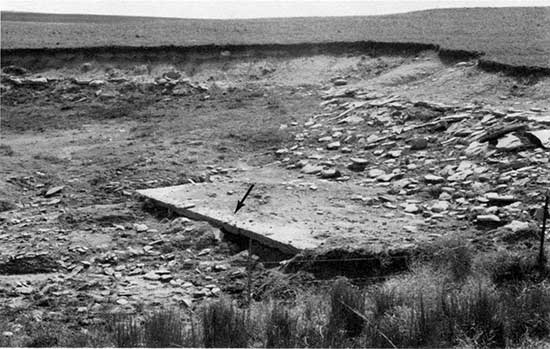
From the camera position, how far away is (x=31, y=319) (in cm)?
736

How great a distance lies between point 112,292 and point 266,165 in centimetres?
459

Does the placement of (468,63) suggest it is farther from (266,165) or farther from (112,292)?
(112,292)

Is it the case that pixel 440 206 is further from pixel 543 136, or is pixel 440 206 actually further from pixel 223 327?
pixel 223 327

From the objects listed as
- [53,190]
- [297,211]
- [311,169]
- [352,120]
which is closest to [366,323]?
[297,211]

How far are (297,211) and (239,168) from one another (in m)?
2.72

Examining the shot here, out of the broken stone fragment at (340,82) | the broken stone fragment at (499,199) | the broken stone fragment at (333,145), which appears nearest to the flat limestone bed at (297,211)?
Answer: the broken stone fragment at (499,199)

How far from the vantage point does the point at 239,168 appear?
1209 cm

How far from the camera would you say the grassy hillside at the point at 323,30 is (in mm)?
16062

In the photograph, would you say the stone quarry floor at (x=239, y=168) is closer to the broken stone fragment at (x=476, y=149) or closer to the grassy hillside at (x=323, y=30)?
the broken stone fragment at (x=476, y=149)

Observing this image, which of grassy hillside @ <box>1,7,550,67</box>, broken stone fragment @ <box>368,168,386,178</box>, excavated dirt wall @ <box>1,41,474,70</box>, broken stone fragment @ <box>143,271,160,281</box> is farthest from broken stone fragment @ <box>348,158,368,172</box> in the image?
excavated dirt wall @ <box>1,41,474,70</box>

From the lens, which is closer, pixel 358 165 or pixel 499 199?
pixel 499 199

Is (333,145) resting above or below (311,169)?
above

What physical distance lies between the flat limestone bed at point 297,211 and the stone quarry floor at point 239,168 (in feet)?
0.11

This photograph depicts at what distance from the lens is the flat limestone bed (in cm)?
863
